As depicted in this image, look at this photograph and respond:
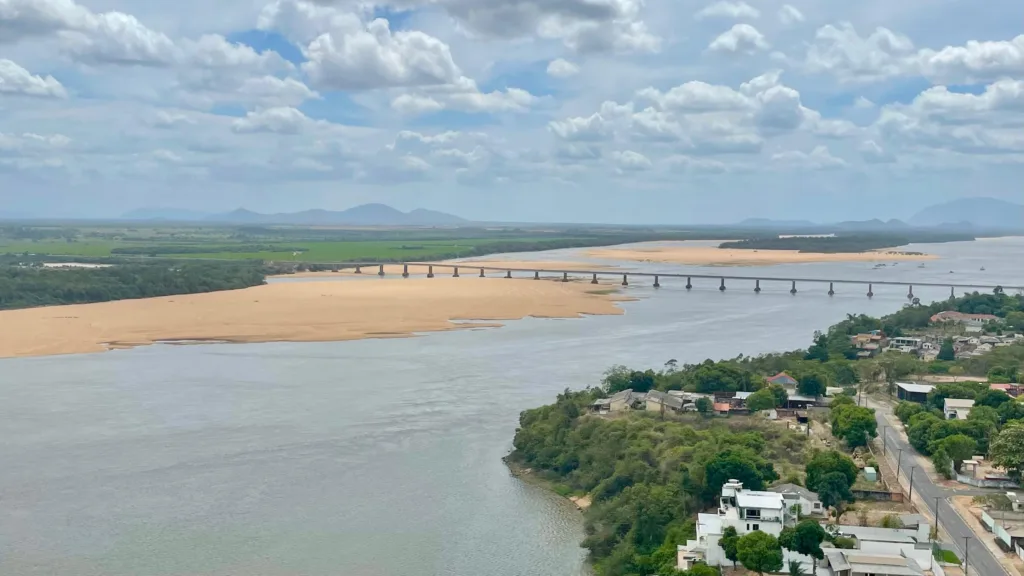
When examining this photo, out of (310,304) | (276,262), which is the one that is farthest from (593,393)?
(276,262)

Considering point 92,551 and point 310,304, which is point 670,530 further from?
point 310,304

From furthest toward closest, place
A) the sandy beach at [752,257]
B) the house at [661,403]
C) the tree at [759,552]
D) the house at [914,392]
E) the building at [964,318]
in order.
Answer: the sandy beach at [752,257]
the building at [964,318]
the house at [914,392]
the house at [661,403]
the tree at [759,552]

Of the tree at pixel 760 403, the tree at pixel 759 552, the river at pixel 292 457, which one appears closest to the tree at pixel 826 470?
the tree at pixel 759 552

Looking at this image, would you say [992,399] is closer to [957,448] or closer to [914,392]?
[914,392]

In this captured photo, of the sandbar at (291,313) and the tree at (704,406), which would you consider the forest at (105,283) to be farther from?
the tree at (704,406)

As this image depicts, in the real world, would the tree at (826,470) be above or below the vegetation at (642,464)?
above

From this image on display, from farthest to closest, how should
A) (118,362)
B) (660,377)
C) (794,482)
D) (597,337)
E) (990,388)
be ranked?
(597,337)
(118,362)
(660,377)
(990,388)
(794,482)

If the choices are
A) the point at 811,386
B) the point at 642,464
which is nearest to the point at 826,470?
the point at 642,464
